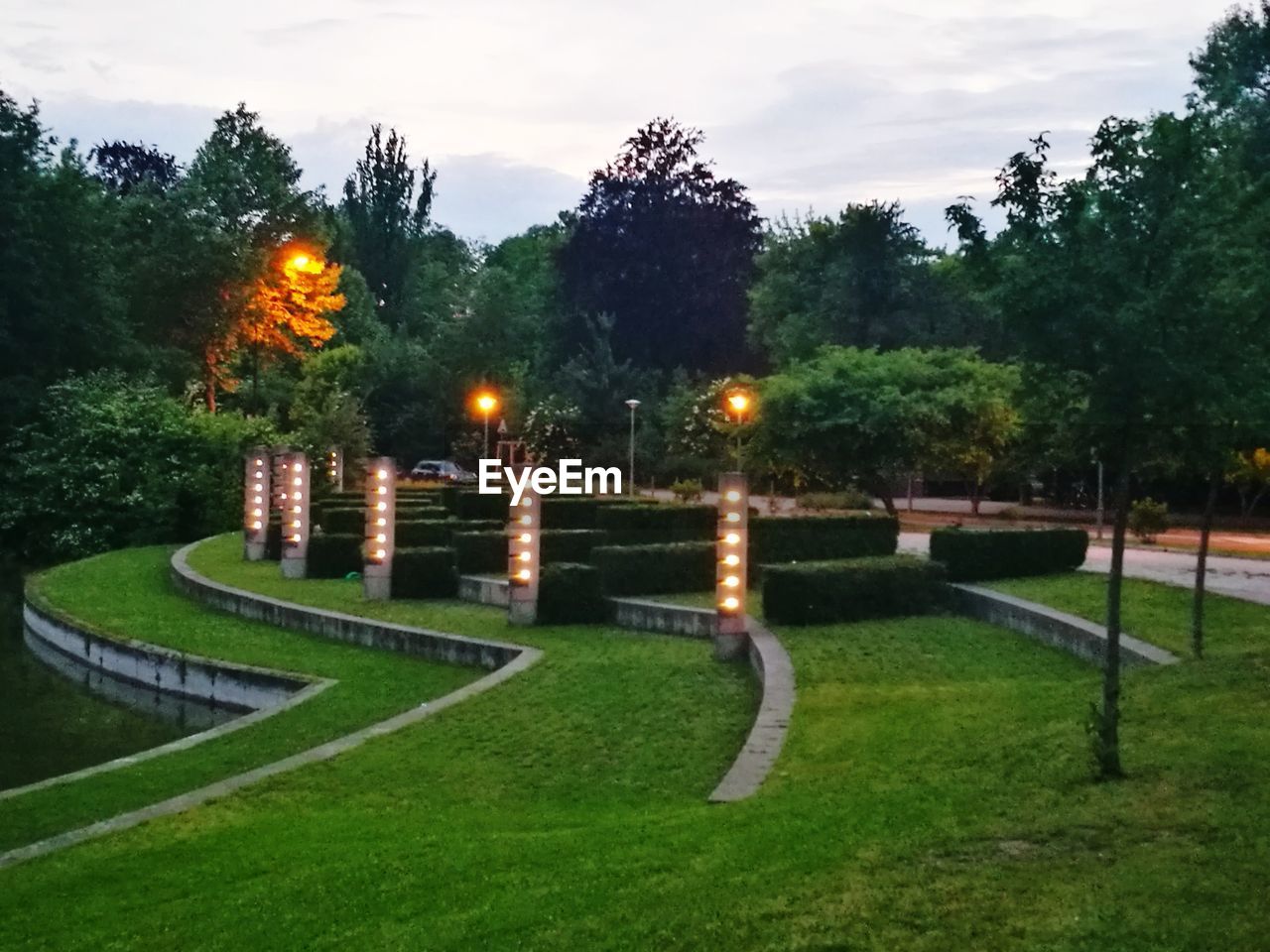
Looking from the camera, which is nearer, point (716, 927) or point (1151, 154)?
point (716, 927)

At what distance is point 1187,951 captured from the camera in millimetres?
4570

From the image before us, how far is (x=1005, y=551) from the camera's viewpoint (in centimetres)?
1905

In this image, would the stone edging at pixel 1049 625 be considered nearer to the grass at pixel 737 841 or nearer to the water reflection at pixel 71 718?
the grass at pixel 737 841

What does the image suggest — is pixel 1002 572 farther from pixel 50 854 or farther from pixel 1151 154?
pixel 50 854

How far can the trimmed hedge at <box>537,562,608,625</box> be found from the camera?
1747 cm

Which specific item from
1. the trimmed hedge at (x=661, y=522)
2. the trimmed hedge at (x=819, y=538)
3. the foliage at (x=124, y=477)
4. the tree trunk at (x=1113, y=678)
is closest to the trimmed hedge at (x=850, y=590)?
the trimmed hedge at (x=819, y=538)

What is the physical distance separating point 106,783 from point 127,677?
749cm

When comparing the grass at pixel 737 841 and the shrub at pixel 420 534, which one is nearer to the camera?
the grass at pixel 737 841

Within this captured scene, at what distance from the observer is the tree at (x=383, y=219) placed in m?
70.3

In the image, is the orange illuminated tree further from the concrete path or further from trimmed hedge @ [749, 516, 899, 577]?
trimmed hedge @ [749, 516, 899, 577]

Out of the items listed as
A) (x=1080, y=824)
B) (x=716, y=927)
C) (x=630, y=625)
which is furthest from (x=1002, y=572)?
(x=716, y=927)

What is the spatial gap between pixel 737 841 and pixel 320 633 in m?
12.6

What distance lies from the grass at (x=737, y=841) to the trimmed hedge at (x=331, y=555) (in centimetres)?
1234

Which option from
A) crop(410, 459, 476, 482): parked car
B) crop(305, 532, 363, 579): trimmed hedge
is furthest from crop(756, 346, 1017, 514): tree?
crop(410, 459, 476, 482): parked car
